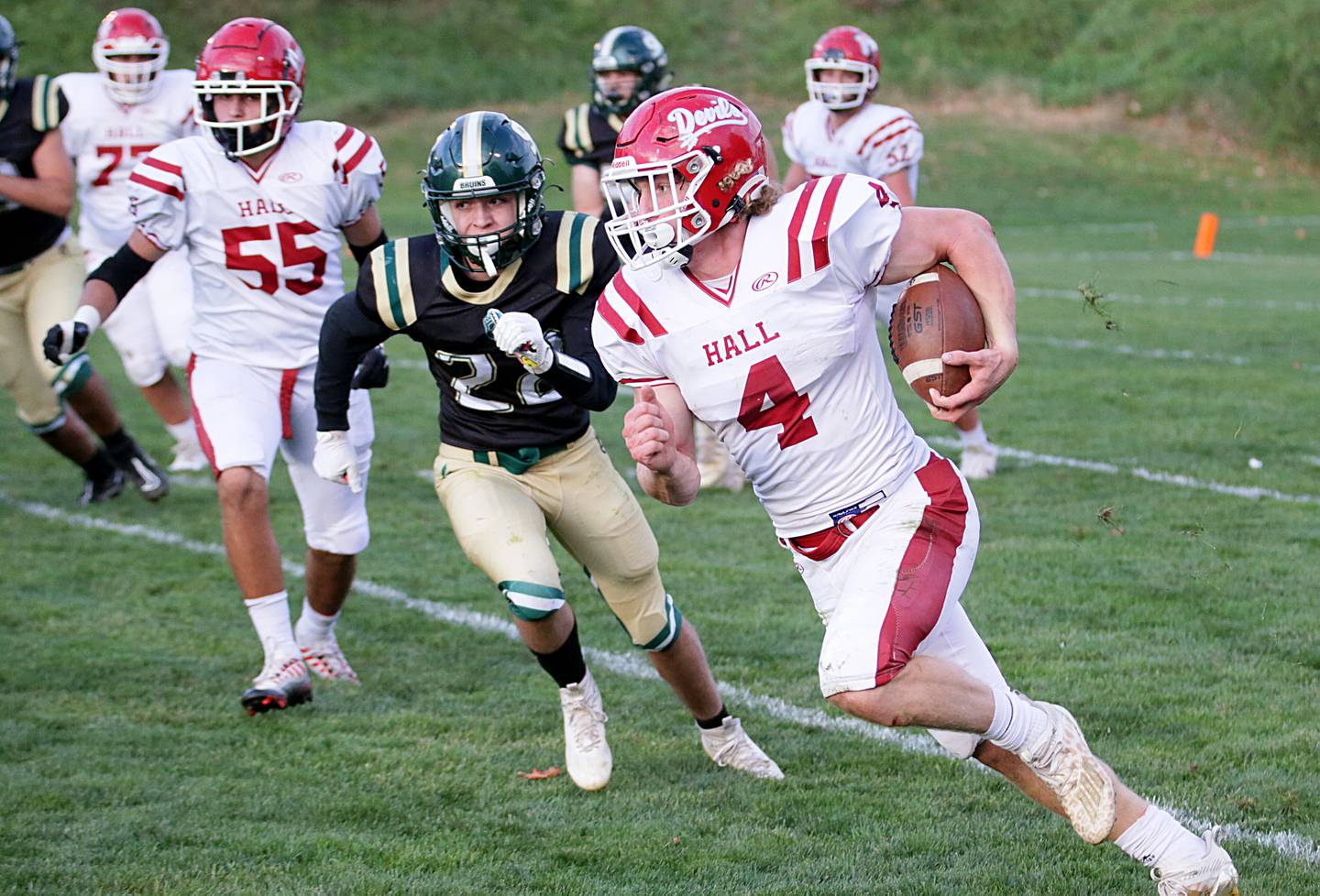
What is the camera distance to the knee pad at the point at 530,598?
4.06 meters

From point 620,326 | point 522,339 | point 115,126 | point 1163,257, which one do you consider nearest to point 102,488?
point 115,126

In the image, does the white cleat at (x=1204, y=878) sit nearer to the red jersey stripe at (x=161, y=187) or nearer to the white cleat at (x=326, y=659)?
the white cleat at (x=326, y=659)

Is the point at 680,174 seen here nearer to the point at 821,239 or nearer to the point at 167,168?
the point at 821,239

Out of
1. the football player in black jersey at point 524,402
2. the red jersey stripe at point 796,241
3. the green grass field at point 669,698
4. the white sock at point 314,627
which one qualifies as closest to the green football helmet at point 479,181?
the football player in black jersey at point 524,402

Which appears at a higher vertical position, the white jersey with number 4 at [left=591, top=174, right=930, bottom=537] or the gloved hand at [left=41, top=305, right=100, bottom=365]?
the white jersey with number 4 at [left=591, top=174, right=930, bottom=537]

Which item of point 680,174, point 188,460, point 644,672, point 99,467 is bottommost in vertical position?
point 188,460

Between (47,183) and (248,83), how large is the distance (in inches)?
77.4

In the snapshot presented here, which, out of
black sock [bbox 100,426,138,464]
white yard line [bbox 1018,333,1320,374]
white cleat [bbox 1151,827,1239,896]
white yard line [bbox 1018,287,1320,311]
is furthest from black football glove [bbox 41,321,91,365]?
white yard line [bbox 1018,287,1320,311]

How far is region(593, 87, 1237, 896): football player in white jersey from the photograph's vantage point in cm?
318

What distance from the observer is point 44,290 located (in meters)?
7.04

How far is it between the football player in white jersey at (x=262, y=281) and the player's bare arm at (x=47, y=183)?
1569mm

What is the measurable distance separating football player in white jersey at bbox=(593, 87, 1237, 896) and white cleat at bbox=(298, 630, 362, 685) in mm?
2136

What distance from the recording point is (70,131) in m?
7.89

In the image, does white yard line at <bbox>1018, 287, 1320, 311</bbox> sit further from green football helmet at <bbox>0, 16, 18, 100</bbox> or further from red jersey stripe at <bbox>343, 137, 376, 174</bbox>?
red jersey stripe at <bbox>343, 137, 376, 174</bbox>
